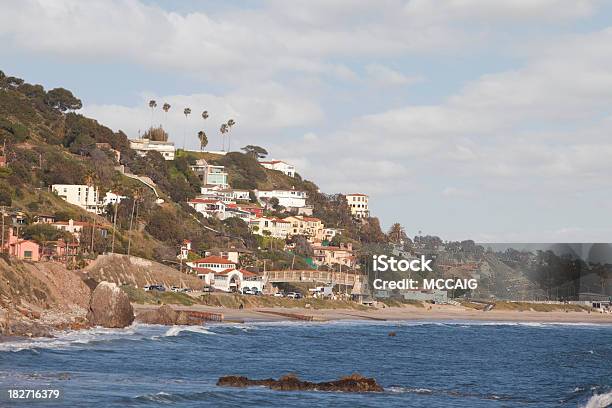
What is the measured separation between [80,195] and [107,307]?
89.8 meters

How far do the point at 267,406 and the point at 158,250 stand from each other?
11688 cm

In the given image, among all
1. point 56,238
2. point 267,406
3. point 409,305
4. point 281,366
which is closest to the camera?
point 267,406

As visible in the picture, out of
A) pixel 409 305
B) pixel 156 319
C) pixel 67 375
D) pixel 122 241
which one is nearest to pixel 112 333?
pixel 156 319

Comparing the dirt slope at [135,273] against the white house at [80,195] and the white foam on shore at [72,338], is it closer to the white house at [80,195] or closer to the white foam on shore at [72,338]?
the white house at [80,195]

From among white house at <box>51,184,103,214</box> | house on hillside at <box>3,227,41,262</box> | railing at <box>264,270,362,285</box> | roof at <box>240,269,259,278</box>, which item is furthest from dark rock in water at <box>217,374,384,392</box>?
white house at <box>51,184,103,214</box>

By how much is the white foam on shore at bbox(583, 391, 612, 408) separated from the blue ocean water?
0.35ft

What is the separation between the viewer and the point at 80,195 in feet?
553

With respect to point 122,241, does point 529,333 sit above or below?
below

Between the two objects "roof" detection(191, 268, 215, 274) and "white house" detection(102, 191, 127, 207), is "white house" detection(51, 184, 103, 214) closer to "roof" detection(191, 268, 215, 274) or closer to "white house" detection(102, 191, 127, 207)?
"white house" detection(102, 191, 127, 207)

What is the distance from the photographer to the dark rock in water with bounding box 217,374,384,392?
5159 cm

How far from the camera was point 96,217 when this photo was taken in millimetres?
163875

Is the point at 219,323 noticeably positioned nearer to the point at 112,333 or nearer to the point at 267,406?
the point at 112,333

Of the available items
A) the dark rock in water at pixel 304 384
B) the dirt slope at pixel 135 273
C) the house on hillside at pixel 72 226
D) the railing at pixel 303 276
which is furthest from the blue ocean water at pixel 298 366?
the railing at pixel 303 276

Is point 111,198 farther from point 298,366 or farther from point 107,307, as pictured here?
point 298,366
